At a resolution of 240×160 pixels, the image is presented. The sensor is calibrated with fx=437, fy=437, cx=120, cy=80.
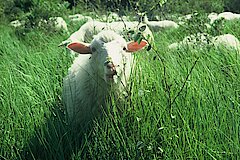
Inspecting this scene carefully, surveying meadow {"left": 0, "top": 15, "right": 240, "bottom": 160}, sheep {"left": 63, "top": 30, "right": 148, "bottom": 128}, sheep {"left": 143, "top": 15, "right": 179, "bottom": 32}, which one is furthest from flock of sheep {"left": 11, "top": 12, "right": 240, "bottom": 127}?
sheep {"left": 143, "top": 15, "right": 179, "bottom": 32}

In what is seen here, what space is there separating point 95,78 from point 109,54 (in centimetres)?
31

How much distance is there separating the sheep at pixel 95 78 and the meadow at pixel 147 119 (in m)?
0.11

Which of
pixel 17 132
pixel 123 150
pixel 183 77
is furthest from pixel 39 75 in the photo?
pixel 123 150

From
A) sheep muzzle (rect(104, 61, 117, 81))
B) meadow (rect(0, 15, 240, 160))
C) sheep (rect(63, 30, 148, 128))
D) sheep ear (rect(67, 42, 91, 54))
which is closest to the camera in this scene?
meadow (rect(0, 15, 240, 160))

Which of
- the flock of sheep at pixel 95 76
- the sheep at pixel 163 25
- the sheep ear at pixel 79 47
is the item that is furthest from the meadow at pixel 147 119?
the sheep at pixel 163 25

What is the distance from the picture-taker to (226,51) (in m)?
4.09

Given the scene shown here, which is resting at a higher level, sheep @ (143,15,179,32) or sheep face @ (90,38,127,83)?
sheep face @ (90,38,127,83)

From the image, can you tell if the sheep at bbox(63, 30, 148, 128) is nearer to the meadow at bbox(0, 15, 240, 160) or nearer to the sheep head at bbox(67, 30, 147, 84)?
the sheep head at bbox(67, 30, 147, 84)

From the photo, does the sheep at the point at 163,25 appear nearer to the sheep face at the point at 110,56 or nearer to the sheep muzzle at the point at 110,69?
the sheep face at the point at 110,56

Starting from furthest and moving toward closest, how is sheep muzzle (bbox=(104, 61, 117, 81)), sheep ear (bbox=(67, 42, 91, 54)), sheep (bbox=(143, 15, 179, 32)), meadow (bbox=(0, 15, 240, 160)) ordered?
1. sheep (bbox=(143, 15, 179, 32))
2. sheep ear (bbox=(67, 42, 91, 54))
3. sheep muzzle (bbox=(104, 61, 117, 81))
4. meadow (bbox=(0, 15, 240, 160))

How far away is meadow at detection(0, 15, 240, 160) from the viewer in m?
2.55

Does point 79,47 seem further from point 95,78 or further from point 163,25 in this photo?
point 163,25

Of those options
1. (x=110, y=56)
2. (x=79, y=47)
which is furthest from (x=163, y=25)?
(x=110, y=56)

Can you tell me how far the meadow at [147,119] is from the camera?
255cm
